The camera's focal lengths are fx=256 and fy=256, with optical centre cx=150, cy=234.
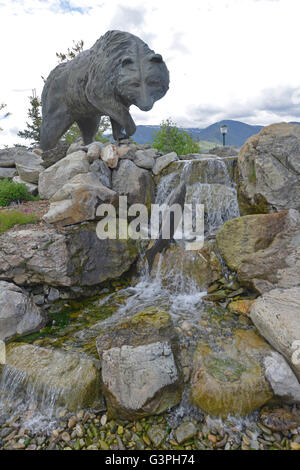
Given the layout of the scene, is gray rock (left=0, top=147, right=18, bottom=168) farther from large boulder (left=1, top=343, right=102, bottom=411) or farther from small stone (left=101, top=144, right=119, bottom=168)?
large boulder (left=1, top=343, right=102, bottom=411)

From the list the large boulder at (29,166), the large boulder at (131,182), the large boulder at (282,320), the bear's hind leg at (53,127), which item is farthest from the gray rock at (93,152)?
the large boulder at (282,320)

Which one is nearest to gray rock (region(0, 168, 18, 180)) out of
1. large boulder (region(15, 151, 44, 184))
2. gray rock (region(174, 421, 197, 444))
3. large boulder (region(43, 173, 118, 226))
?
large boulder (region(15, 151, 44, 184))

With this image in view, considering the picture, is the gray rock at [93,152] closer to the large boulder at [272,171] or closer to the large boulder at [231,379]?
the large boulder at [272,171]

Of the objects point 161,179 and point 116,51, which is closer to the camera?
point 116,51

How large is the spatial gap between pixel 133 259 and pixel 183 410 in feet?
9.31

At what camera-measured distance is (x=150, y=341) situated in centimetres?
296

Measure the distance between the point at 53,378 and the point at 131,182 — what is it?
14.6 ft

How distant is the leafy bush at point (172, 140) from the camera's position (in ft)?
43.7

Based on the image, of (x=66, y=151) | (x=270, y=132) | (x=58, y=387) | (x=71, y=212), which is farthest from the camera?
(x=66, y=151)

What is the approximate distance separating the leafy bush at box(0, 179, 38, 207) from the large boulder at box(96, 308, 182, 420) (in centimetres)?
518

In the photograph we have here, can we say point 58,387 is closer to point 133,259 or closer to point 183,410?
point 183,410

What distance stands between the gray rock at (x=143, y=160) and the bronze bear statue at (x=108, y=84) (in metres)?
0.61
